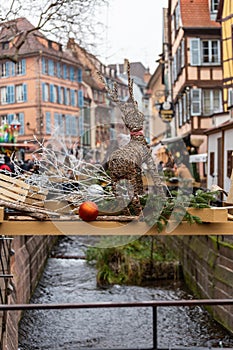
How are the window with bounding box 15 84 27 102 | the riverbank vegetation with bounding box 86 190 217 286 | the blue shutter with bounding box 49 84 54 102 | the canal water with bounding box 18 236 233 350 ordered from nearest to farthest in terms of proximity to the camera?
the canal water with bounding box 18 236 233 350 < the riverbank vegetation with bounding box 86 190 217 286 < the window with bounding box 15 84 27 102 < the blue shutter with bounding box 49 84 54 102

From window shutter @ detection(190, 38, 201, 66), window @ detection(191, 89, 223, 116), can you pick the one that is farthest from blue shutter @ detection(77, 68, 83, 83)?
window @ detection(191, 89, 223, 116)

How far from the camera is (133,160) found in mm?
5395

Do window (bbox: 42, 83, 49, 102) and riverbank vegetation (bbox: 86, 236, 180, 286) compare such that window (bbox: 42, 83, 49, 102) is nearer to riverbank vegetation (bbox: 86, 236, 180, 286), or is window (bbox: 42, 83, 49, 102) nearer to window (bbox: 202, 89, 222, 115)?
window (bbox: 202, 89, 222, 115)

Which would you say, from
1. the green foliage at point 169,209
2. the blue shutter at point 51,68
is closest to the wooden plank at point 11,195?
the green foliage at point 169,209

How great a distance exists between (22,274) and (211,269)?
385 cm


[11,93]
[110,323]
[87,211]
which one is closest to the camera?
[87,211]

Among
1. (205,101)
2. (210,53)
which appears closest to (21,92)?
(205,101)

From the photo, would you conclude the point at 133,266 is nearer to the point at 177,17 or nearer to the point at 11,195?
the point at 11,195

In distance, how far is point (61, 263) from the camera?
61.7 feet

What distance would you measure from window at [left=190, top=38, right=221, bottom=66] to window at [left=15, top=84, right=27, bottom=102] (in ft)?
64.3

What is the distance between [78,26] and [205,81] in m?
10.3

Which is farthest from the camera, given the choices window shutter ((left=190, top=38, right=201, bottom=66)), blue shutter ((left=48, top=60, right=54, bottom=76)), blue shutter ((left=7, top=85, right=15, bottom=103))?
blue shutter ((left=48, top=60, right=54, bottom=76))

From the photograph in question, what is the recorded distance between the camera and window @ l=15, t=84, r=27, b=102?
42844 mm

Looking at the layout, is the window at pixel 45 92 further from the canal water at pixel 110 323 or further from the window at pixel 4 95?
Result: the canal water at pixel 110 323
